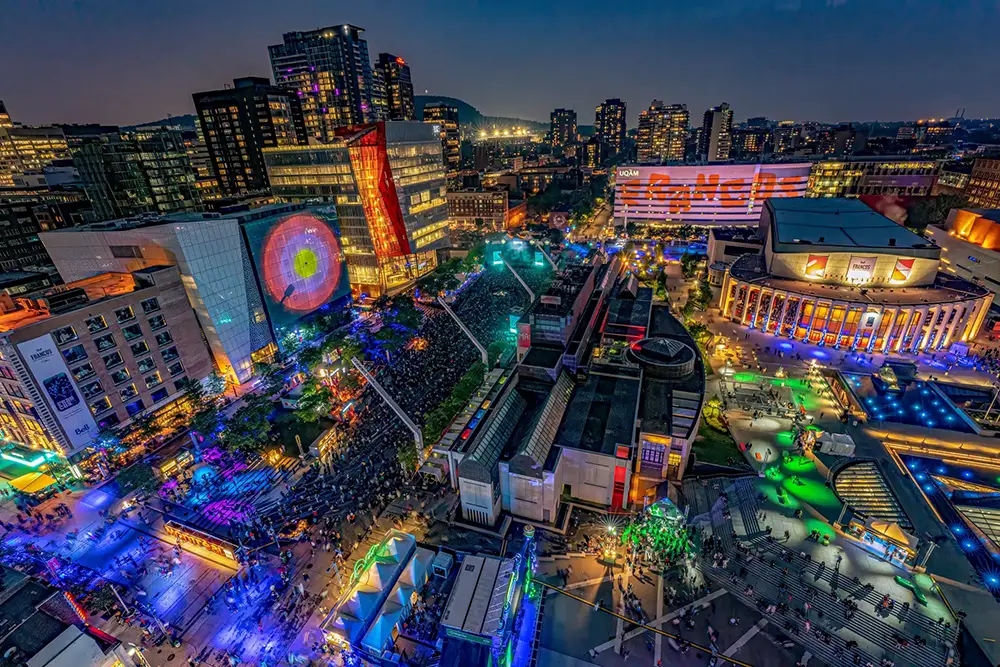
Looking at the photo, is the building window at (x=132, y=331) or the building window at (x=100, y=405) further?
→ the building window at (x=132, y=331)

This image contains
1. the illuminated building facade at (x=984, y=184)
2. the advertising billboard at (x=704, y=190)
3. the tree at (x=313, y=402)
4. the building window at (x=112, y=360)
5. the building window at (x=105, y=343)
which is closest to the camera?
the building window at (x=105, y=343)

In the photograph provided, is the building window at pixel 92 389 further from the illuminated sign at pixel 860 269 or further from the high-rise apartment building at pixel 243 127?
the illuminated sign at pixel 860 269

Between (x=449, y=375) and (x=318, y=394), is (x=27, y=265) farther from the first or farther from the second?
(x=449, y=375)

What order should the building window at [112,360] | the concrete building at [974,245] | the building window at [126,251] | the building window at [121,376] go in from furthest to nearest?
the concrete building at [974,245]
the building window at [126,251]
the building window at [121,376]
the building window at [112,360]

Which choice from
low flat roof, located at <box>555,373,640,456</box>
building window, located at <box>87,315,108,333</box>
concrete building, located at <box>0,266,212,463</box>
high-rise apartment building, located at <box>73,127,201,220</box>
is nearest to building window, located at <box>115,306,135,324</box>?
concrete building, located at <box>0,266,212,463</box>

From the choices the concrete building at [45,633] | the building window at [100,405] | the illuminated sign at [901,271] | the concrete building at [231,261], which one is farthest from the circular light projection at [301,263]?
the illuminated sign at [901,271]

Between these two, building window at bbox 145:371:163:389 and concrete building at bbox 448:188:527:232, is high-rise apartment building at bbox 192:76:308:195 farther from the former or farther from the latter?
building window at bbox 145:371:163:389
